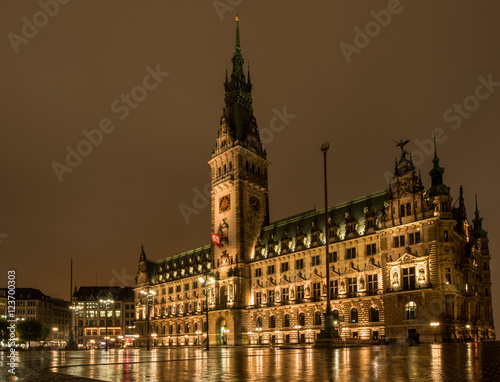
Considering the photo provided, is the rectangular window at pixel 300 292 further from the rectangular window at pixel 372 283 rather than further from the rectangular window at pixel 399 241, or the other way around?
the rectangular window at pixel 399 241

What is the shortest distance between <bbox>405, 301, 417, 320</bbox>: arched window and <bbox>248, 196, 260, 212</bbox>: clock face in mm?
38157

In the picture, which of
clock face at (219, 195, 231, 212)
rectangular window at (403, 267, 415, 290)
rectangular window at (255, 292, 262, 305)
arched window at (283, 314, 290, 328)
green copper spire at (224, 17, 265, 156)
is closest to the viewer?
rectangular window at (403, 267, 415, 290)

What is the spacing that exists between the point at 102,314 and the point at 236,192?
97.1 m

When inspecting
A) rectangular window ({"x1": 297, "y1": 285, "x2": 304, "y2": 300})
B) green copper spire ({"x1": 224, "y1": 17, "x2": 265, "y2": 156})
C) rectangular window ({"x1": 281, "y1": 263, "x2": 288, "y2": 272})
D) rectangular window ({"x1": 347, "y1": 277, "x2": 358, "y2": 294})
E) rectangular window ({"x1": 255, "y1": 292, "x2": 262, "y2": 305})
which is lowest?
rectangular window ({"x1": 255, "y1": 292, "x2": 262, "y2": 305})

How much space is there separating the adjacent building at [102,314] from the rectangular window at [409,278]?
4585 inches

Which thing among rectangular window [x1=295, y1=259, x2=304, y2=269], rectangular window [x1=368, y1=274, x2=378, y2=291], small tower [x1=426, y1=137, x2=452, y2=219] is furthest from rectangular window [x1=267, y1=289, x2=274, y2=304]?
small tower [x1=426, y1=137, x2=452, y2=219]

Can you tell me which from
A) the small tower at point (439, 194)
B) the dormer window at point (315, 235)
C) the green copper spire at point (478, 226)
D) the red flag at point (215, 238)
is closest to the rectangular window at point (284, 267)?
the dormer window at point (315, 235)

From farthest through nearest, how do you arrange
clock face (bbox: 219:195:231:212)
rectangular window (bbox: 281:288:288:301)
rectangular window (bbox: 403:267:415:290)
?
clock face (bbox: 219:195:231:212), rectangular window (bbox: 281:288:288:301), rectangular window (bbox: 403:267:415:290)

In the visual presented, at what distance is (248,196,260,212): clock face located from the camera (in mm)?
89250

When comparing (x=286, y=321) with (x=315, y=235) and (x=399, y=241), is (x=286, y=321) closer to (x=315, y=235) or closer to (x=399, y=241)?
(x=315, y=235)

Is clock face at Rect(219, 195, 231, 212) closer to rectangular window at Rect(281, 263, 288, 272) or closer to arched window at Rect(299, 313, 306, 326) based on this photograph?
rectangular window at Rect(281, 263, 288, 272)

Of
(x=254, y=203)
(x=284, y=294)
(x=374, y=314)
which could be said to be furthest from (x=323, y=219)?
(x=374, y=314)

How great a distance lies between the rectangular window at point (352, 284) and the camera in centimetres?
6669

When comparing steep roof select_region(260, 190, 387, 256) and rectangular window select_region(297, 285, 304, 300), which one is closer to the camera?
steep roof select_region(260, 190, 387, 256)
